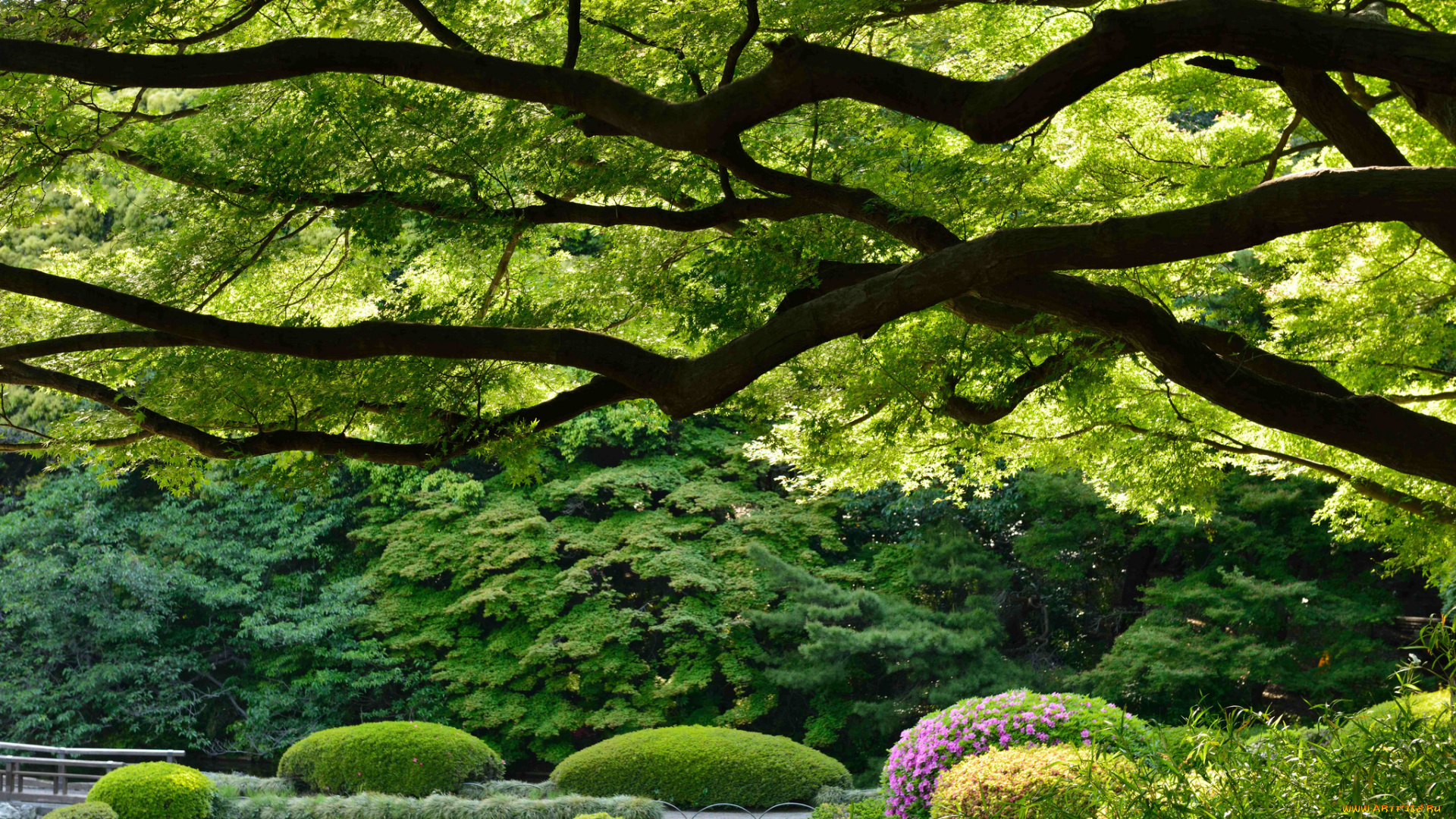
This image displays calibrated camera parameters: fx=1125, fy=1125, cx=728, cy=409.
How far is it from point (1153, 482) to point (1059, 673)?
715 cm

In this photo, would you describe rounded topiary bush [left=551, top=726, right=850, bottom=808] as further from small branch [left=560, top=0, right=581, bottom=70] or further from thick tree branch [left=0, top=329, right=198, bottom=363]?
small branch [left=560, top=0, right=581, bottom=70]

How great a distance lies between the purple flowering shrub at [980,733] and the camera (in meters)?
6.77

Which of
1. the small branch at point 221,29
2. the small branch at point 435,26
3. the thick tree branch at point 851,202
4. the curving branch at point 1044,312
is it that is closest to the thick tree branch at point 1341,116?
the curving branch at point 1044,312

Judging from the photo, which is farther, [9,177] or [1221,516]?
[1221,516]

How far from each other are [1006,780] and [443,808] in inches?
289

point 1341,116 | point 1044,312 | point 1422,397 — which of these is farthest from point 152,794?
point 1422,397

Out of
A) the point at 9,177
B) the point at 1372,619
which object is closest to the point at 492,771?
the point at 9,177

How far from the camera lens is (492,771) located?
1371 centimetres

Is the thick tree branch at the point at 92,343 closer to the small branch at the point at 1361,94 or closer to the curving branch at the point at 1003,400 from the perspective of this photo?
the curving branch at the point at 1003,400

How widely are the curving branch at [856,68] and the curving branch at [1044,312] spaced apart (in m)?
0.43

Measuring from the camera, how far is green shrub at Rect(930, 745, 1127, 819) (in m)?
5.37

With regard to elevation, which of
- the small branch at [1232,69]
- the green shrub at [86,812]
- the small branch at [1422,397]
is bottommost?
the green shrub at [86,812]

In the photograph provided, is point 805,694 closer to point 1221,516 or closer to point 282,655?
point 1221,516

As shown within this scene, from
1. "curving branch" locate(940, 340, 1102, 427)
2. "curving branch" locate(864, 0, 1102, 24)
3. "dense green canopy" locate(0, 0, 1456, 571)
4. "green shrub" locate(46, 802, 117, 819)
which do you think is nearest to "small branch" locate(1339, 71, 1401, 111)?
"dense green canopy" locate(0, 0, 1456, 571)
